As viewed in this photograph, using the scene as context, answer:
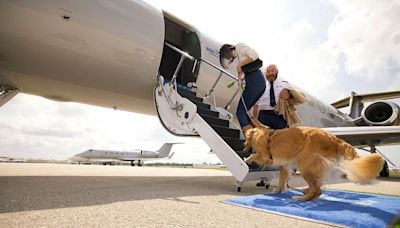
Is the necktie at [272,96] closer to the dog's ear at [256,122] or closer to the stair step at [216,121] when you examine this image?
the dog's ear at [256,122]

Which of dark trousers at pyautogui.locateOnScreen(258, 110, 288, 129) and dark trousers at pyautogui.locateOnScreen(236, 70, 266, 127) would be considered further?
dark trousers at pyautogui.locateOnScreen(236, 70, 266, 127)

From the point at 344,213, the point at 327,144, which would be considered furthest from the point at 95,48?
the point at 344,213

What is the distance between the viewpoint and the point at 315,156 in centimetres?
263

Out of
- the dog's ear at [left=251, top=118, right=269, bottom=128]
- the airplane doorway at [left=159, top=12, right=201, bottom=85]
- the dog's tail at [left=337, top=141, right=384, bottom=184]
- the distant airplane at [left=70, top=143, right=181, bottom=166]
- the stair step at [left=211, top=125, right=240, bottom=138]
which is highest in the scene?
the airplane doorway at [left=159, top=12, right=201, bottom=85]

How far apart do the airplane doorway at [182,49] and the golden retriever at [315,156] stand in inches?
140

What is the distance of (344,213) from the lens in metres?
2.22

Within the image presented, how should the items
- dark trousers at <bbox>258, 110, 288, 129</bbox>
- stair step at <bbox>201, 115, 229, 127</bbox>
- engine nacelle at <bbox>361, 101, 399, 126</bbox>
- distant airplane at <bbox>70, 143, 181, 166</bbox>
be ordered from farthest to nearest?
distant airplane at <bbox>70, 143, 181, 166</bbox>
engine nacelle at <bbox>361, 101, 399, 126</bbox>
stair step at <bbox>201, 115, 229, 127</bbox>
dark trousers at <bbox>258, 110, 288, 129</bbox>

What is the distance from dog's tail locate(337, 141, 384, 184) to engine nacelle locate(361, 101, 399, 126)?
10682 mm

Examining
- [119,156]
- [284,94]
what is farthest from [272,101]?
[119,156]

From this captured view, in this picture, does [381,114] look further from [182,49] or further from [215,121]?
[215,121]

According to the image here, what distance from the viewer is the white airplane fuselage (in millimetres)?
3611

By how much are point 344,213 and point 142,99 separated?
4.33 m

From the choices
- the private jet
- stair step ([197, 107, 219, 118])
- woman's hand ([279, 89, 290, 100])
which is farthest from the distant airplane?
woman's hand ([279, 89, 290, 100])

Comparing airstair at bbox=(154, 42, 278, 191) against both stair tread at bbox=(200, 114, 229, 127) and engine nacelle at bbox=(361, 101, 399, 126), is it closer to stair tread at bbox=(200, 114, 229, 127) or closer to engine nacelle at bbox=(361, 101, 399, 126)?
stair tread at bbox=(200, 114, 229, 127)
